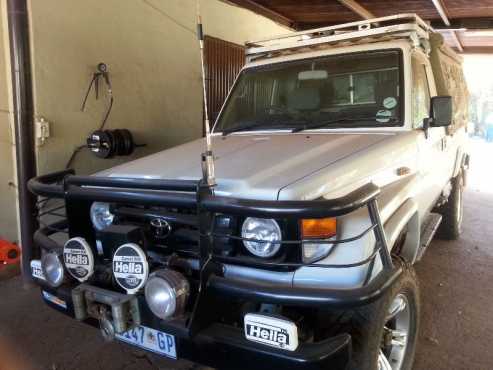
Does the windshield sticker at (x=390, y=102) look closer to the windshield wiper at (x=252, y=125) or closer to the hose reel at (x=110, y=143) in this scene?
the windshield wiper at (x=252, y=125)

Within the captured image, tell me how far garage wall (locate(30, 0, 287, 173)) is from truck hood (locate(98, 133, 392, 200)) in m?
1.81

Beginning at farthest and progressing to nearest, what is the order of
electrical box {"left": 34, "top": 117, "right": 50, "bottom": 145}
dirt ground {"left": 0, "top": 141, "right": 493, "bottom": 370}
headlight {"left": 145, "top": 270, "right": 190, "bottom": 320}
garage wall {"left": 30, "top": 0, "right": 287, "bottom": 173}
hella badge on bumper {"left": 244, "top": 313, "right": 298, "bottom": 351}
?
garage wall {"left": 30, "top": 0, "right": 287, "bottom": 173} → electrical box {"left": 34, "top": 117, "right": 50, "bottom": 145} → dirt ground {"left": 0, "top": 141, "right": 493, "bottom": 370} → headlight {"left": 145, "top": 270, "right": 190, "bottom": 320} → hella badge on bumper {"left": 244, "top": 313, "right": 298, "bottom": 351}

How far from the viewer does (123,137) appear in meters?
4.50

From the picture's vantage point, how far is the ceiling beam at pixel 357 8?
6.29 meters

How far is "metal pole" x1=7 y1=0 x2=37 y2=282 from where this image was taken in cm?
361

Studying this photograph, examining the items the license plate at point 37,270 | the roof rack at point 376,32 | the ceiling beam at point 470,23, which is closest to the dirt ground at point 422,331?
the license plate at point 37,270

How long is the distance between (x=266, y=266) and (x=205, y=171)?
0.47m

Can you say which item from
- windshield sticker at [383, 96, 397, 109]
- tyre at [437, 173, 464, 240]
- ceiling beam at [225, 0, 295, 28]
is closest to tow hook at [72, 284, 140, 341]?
windshield sticker at [383, 96, 397, 109]

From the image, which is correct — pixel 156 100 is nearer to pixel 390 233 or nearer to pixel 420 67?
pixel 420 67

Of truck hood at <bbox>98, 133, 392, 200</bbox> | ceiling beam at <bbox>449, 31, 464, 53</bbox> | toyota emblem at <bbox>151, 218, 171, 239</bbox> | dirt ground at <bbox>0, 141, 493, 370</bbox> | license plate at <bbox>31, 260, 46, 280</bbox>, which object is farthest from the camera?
ceiling beam at <bbox>449, 31, 464, 53</bbox>

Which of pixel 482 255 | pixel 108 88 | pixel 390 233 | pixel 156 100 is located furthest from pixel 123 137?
pixel 482 255

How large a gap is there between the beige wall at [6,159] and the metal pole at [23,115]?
11.2 inches

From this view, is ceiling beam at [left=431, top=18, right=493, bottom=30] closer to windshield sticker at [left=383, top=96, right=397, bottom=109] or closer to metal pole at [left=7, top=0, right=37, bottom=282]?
windshield sticker at [left=383, top=96, right=397, bottom=109]

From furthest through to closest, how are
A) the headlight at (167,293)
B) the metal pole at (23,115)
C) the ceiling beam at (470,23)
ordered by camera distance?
the ceiling beam at (470,23)
the metal pole at (23,115)
the headlight at (167,293)
